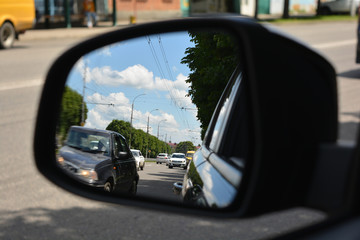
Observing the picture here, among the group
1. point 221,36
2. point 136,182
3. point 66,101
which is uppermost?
point 221,36

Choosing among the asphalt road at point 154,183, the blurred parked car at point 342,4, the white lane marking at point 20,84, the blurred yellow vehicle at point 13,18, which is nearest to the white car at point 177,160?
the asphalt road at point 154,183

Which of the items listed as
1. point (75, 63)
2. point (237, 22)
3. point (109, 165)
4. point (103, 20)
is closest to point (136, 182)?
point (109, 165)

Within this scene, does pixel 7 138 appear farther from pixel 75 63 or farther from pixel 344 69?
pixel 344 69

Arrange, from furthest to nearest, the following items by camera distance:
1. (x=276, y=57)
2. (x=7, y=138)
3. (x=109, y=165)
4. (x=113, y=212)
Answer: (x=7, y=138), (x=113, y=212), (x=109, y=165), (x=276, y=57)

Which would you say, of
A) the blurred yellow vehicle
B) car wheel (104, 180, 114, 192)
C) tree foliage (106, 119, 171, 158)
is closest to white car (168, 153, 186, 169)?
tree foliage (106, 119, 171, 158)

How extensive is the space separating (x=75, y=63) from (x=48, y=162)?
1.10 feet

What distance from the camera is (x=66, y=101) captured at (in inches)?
63.1

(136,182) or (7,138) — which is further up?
(136,182)

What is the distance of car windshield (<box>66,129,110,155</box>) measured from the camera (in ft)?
4.77

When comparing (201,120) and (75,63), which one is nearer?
(75,63)

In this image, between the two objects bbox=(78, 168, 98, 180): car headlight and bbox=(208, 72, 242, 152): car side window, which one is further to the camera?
bbox=(208, 72, 242, 152): car side window

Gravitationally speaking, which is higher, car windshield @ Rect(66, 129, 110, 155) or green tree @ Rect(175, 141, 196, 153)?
car windshield @ Rect(66, 129, 110, 155)

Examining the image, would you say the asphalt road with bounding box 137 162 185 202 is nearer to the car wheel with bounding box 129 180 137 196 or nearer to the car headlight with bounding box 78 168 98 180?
the car wheel with bounding box 129 180 137 196

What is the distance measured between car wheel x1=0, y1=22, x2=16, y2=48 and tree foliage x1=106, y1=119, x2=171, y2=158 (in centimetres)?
1647
